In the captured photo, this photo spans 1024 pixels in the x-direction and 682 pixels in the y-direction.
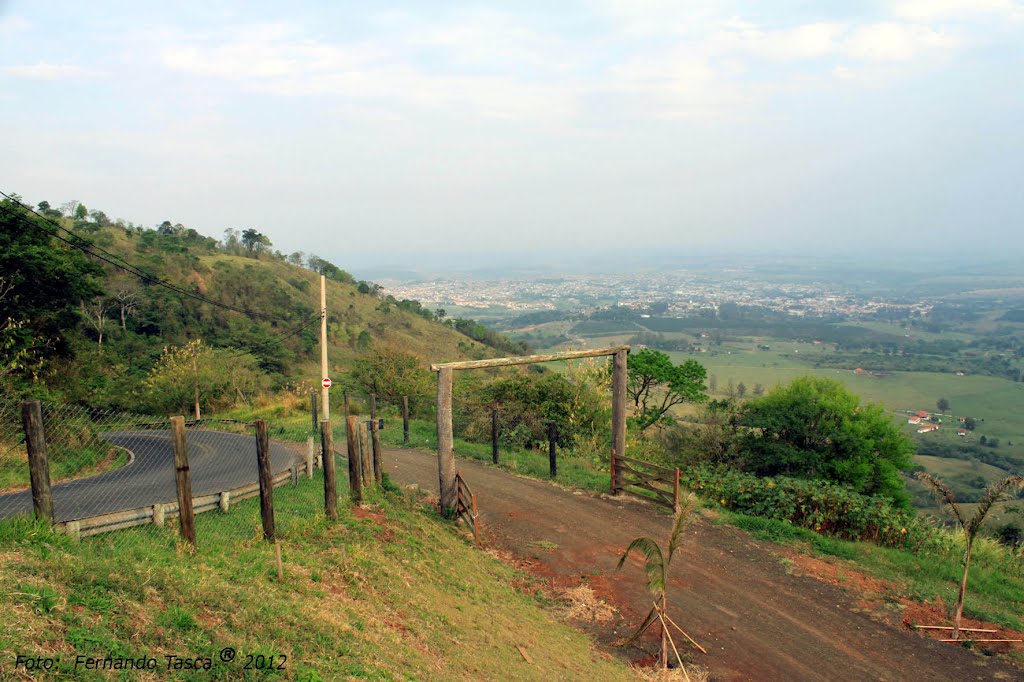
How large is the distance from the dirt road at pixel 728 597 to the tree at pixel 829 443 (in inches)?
208

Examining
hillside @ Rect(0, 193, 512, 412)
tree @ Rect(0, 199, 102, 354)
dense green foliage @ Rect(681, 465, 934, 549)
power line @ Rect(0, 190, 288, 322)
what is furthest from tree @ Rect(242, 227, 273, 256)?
dense green foliage @ Rect(681, 465, 934, 549)

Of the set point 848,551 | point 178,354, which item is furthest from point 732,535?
point 178,354

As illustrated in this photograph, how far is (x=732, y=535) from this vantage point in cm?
1237

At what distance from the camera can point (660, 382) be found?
85.8 ft

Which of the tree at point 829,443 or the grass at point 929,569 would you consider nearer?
the grass at point 929,569

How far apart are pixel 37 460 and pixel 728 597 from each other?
983 centimetres

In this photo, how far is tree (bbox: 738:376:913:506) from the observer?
660 inches

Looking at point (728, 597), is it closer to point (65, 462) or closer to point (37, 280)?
point (65, 462)

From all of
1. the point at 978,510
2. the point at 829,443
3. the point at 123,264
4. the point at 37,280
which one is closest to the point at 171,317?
the point at 123,264

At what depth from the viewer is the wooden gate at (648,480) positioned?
1372cm

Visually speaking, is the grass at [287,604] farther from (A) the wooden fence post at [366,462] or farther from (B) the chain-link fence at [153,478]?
(A) the wooden fence post at [366,462]

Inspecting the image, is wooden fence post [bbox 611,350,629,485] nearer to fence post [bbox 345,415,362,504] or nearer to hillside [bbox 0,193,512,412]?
fence post [bbox 345,415,362,504]

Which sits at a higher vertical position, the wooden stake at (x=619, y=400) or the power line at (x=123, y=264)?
the power line at (x=123, y=264)

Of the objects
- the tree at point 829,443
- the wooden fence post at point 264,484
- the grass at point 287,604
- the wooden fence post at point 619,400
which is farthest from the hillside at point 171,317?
the tree at point 829,443
